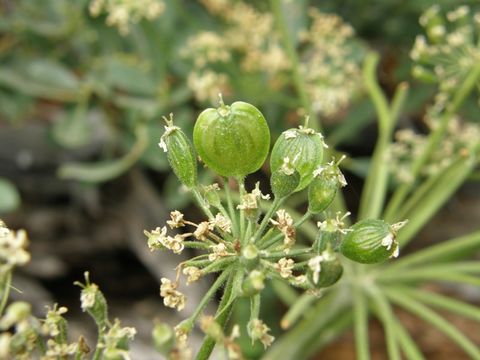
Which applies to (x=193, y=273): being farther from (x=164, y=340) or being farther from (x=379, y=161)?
(x=379, y=161)

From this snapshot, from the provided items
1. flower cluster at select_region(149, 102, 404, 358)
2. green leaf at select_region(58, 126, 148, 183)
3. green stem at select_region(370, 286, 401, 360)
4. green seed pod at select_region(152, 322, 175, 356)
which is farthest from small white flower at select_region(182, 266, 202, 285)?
green leaf at select_region(58, 126, 148, 183)

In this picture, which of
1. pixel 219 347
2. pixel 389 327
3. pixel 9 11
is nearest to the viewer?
pixel 219 347

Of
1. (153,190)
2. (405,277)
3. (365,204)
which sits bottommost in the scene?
(405,277)

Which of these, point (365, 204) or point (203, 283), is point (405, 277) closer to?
point (365, 204)

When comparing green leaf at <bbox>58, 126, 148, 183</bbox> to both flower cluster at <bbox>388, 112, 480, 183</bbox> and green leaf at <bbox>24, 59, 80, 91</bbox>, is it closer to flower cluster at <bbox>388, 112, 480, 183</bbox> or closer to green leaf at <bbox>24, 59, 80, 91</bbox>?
green leaf at <bbox>24, 59, 80, 91</bbox>

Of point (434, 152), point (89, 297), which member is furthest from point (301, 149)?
point (434, 152)

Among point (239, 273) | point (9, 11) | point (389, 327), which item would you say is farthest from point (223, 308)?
point (9, 11)
